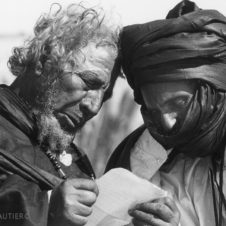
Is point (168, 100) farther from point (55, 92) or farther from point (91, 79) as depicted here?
point (55, 92)

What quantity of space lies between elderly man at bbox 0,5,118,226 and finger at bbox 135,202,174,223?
38 cm

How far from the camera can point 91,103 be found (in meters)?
3.56

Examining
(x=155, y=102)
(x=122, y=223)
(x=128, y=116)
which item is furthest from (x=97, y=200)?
(x=128, y=116)

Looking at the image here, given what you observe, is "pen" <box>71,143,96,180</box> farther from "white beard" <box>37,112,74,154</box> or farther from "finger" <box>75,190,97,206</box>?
"finger" <box>75,190,97,206</box>

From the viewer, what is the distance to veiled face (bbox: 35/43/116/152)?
11.7ft

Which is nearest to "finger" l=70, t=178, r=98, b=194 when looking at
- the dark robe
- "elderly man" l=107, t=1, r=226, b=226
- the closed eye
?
the dark robe

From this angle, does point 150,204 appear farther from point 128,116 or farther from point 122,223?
point 128,116

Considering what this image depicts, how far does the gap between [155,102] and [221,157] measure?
1.18 feet

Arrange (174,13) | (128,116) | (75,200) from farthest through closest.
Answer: (128,116), (174,13), (75,200)

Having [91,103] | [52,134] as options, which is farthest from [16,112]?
[91,103]

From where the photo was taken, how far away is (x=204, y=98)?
330cm

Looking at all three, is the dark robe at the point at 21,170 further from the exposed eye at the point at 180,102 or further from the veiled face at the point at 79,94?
the exposed eye at the point at 180,102

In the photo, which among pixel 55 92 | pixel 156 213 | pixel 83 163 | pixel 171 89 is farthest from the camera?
pixel 83 163

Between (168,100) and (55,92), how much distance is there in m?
0.53
